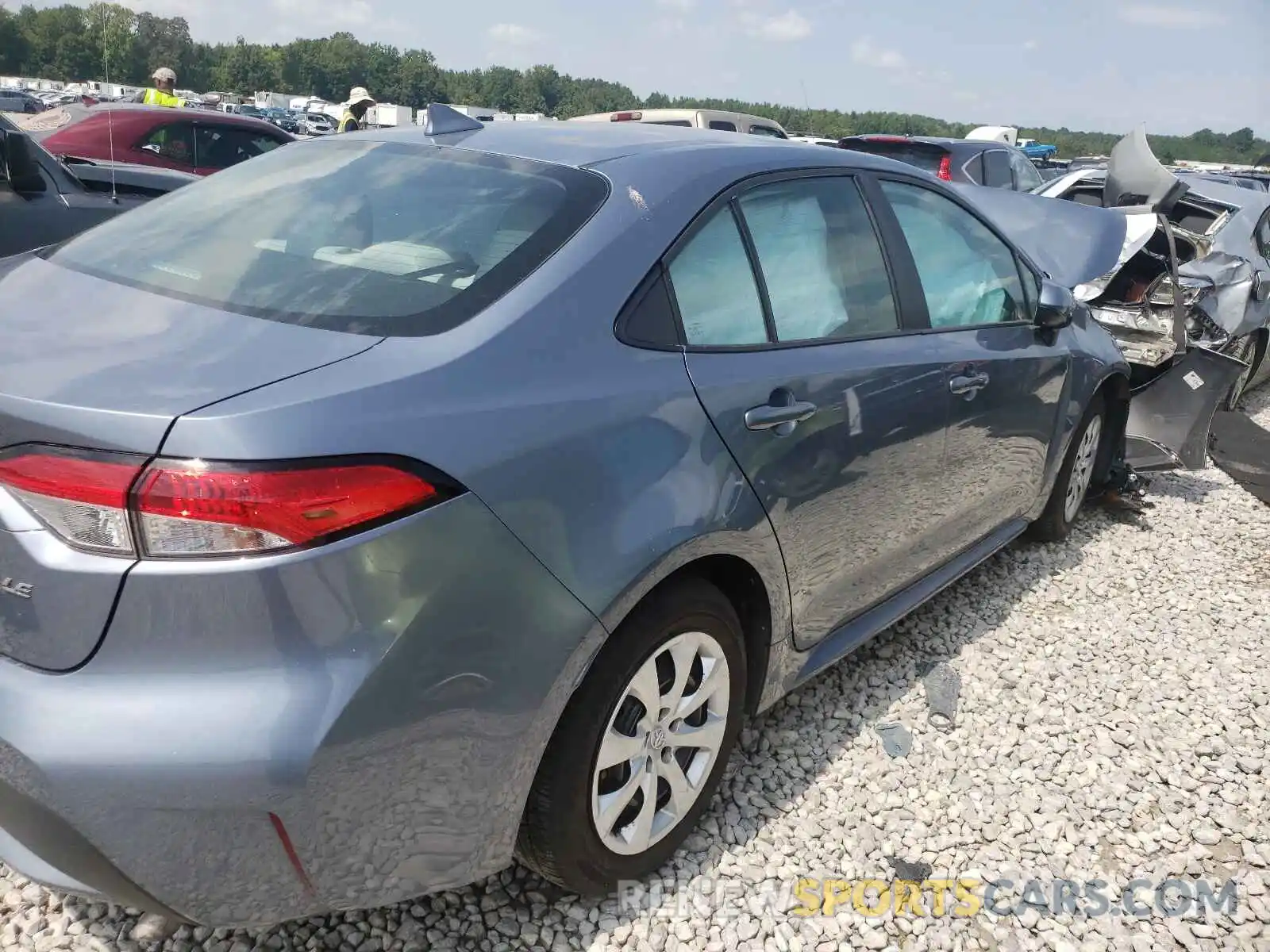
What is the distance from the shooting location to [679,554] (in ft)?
6.45

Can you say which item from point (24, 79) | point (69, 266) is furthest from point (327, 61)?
point (69, 266)

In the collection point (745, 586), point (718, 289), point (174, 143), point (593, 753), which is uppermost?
point (174, 143)

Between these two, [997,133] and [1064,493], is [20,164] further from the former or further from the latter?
[997,133]

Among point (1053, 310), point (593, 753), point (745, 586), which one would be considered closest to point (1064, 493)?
point (1053, 310)

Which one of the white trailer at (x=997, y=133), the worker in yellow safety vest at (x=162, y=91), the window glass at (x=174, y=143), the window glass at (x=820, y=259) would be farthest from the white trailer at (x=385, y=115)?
the white trailer at (x=997, y=133)

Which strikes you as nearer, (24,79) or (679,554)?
(679,554)

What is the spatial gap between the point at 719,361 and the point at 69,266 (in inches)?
56.1

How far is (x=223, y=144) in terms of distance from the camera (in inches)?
324

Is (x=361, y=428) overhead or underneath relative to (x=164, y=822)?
overhead

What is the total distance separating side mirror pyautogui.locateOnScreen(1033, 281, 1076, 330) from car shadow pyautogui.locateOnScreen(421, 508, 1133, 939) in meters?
1.13

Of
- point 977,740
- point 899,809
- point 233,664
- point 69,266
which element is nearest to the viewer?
point 233,664

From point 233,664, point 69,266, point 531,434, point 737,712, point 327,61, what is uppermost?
point 327,61

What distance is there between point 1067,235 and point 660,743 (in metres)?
4.31

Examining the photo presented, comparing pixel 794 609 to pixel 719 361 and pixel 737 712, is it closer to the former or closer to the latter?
pixel 737 712
